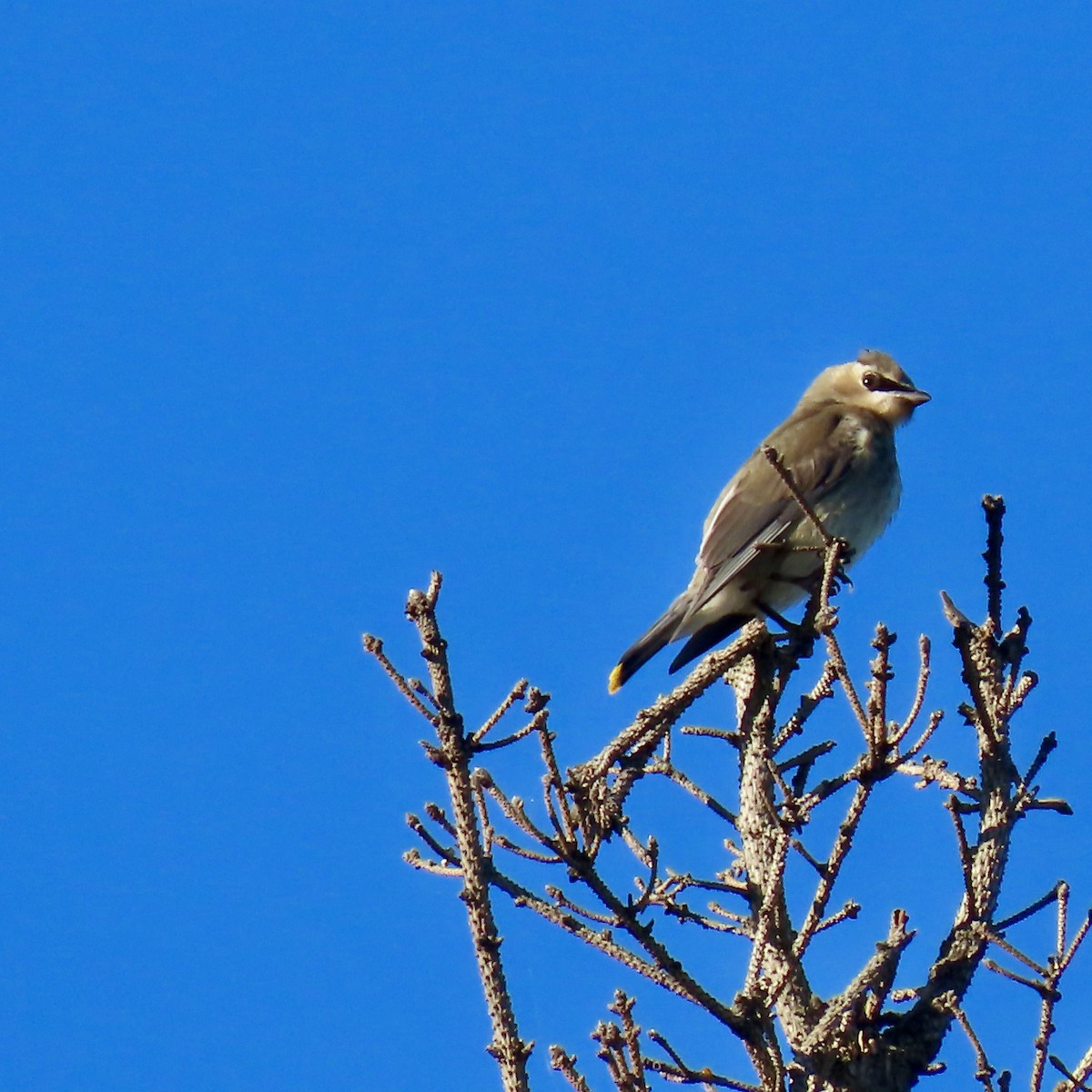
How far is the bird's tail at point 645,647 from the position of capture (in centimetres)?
582

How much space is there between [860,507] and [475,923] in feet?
11.6

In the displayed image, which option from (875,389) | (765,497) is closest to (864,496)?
(765,497)

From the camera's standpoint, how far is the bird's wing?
6105 millimetres

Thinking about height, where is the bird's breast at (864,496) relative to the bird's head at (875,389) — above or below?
below

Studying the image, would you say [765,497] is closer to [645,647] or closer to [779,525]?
[779,525]

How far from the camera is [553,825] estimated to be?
3.69 metres

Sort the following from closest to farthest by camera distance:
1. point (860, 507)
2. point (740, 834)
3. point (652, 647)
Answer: point (740, 834) → point (652, 647) → point (860, 507)

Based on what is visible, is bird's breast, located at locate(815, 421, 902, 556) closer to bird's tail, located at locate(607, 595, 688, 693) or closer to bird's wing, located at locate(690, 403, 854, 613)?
bird's wing, located at locate(690, 403, 854, 613)

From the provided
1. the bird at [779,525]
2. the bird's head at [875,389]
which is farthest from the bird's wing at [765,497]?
the bird's head at [875,389]

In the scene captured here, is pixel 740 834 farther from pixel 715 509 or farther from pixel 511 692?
pixel 715 509

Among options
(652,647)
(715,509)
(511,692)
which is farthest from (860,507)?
(511,692)

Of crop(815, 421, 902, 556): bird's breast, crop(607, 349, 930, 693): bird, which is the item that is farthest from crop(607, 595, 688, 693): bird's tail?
crop(815, 421, 902, 556): bird's breast

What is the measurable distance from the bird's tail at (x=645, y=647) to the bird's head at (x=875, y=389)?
5.55ft

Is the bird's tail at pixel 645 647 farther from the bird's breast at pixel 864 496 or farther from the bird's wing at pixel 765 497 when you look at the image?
the bird's breast at pixel 864 496
